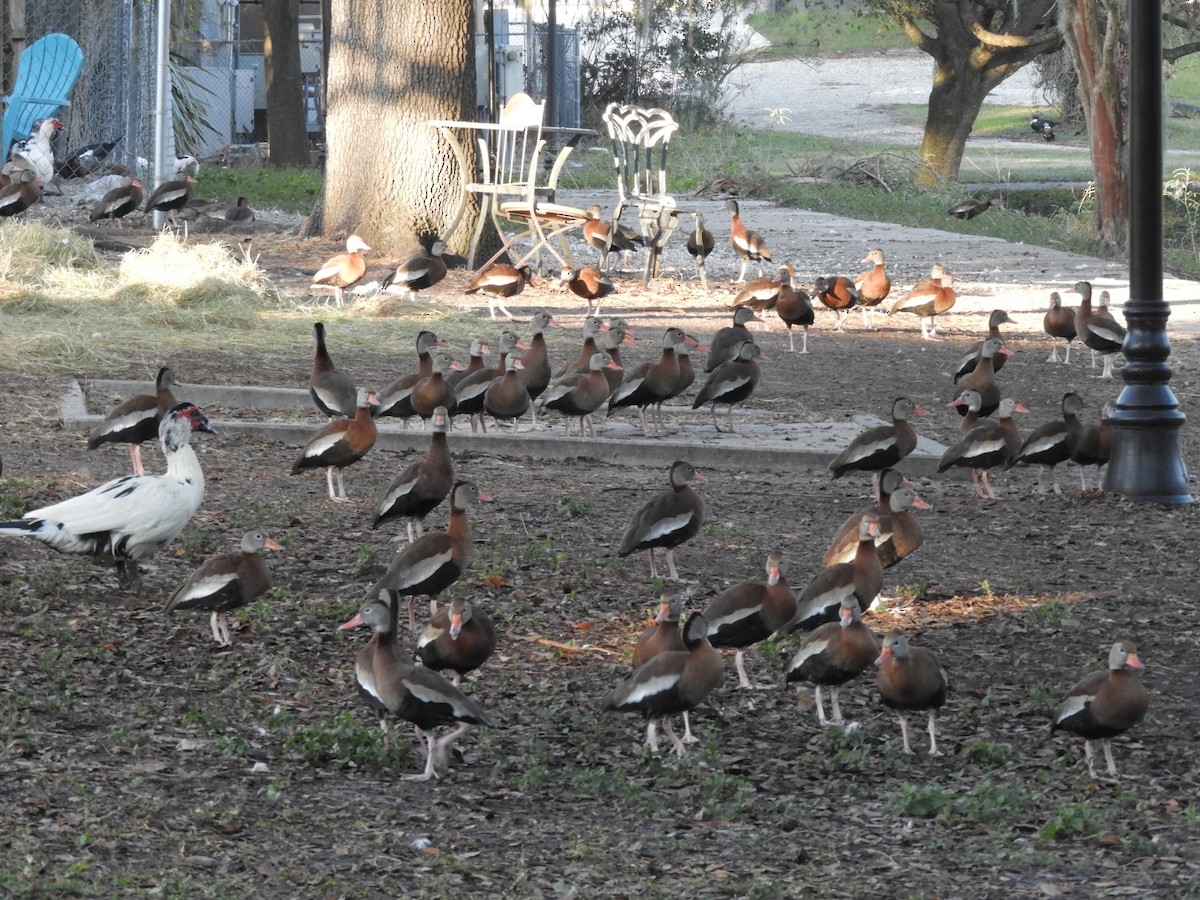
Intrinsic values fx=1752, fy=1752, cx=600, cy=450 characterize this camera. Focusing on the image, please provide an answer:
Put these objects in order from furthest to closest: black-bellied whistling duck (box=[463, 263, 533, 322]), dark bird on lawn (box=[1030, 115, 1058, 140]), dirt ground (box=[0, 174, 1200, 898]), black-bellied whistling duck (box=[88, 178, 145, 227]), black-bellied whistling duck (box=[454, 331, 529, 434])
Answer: dark bird on lawn (box=[1030, 115, 1058, 140]), black-bellied whistling duck (box=[88, 178, 145, 227]), black-bellied whistling duck (box=[463, 263, 533, 322]), black-bellied whistling duck (box=[454, 331, 529, 434]), dirt ground (box=[0, 174, 1200, 898])

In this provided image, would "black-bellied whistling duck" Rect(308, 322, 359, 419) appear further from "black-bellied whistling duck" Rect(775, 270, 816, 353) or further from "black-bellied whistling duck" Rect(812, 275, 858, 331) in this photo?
"black-bellied whistling duck" Rect(812, 275, 858, 331)

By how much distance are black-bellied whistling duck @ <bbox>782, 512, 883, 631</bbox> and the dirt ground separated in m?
0.29

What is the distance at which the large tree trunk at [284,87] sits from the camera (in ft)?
95.4

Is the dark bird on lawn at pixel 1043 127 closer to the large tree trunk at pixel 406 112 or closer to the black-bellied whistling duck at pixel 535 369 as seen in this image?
the large tree trunk at pixel 406 112

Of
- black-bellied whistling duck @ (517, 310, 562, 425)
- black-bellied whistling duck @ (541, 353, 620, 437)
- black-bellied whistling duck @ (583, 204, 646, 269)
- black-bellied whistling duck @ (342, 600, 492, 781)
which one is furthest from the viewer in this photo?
black-bellied whistling duck @ (583, 204, 646, 269)

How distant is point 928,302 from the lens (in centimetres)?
1470

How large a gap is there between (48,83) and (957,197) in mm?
15235

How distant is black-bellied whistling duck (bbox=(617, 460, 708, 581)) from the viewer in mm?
7180

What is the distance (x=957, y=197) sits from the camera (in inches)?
1209

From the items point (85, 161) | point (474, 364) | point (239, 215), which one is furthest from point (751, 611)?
point (85, 161)

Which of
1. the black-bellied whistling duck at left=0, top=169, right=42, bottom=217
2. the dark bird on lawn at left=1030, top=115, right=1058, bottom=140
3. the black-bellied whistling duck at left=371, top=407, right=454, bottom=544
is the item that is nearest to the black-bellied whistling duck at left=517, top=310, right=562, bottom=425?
the black-bellied whistling duck at left=371, top=407, right=454, bottom=544

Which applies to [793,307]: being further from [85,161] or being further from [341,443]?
[85,161]

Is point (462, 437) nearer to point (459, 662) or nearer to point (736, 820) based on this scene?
point (459, 662)

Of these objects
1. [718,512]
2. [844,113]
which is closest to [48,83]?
[718,512]
